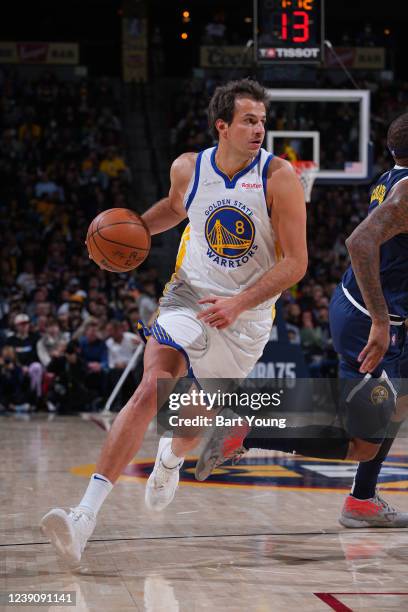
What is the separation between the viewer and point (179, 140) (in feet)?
59.2

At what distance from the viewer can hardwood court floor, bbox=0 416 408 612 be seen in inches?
134

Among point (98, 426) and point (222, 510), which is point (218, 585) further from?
point (98, 426)

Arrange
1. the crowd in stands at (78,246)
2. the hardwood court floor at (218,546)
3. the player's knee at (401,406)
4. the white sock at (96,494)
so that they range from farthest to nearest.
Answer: the crowd in stands at (78,246) → the player's knee at (401,406) → the white sock at (96,494) → the hardwood court floor at (218,546)

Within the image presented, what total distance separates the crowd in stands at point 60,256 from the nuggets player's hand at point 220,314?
7523mm

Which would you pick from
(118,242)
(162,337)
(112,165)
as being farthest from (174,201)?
(112,165)

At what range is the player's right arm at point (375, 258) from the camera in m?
3.91

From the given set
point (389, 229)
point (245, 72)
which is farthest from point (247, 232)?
point (245, 72)

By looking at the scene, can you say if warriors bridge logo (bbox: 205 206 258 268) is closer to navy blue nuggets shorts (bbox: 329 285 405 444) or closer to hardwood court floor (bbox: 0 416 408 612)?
navy blue nuggets shorts (bbox: 329 285 405 444)

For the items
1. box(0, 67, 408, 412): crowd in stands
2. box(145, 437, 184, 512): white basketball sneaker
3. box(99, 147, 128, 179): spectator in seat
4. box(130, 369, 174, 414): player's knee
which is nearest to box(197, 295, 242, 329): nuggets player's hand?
box(130, 369, 174, 414): player's knee

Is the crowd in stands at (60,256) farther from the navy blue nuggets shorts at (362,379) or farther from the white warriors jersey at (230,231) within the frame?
the navy blue nuggets shorts at (362,379)

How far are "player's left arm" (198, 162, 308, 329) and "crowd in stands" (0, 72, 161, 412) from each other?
7.34 meters

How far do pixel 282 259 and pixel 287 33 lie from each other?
258 inches

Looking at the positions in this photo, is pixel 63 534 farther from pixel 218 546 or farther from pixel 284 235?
pixel 284 235

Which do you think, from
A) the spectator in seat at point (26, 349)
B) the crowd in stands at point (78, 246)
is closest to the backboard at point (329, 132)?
the crowd in stands at point (78, 246)
